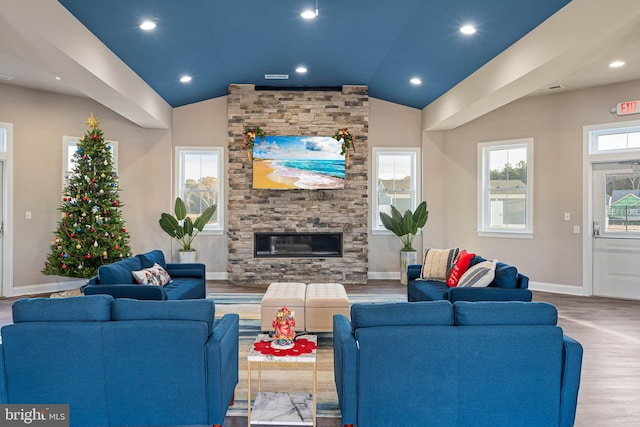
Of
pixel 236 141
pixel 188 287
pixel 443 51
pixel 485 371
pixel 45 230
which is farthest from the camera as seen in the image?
pixel 236 141

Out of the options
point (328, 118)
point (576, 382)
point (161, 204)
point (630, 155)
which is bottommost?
point (576, 382)

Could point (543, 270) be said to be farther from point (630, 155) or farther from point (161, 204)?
point (161, 204)

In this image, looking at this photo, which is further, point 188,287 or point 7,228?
point 7,228

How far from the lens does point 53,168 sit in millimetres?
7246

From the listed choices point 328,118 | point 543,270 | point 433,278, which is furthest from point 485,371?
point 328,118

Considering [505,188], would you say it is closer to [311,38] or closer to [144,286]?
[311,38]

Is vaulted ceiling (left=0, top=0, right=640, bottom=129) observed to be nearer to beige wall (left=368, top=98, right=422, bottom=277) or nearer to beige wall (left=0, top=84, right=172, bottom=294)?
beige wall (left=0, top=84, right=172, bottom=294)

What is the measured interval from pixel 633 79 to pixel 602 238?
2.37 metres

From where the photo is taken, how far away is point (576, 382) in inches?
102

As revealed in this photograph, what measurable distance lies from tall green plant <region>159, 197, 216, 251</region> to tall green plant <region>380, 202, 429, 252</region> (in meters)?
3.07

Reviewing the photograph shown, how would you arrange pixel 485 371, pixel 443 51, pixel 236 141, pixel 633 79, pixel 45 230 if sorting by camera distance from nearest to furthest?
pixel 485 371, pixel 443 51, pixel 633 79, pixel 45 230, pixel 236 141

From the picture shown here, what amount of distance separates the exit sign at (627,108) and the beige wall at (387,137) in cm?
309

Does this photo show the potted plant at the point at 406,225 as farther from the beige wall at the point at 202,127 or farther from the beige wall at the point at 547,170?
the beige wall at the point at 202,127

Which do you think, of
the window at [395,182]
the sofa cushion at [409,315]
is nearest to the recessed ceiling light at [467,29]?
the sofa cushion at [409,315]
